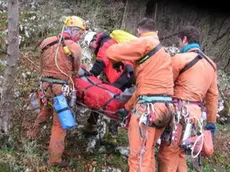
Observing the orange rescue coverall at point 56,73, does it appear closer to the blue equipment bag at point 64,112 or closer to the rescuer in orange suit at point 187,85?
the blue equipment bag at point 64,112

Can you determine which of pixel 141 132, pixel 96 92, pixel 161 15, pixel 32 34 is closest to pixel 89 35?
pixel 96 92

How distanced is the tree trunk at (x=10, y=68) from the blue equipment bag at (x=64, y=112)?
0.67 meters

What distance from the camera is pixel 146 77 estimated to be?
480cm

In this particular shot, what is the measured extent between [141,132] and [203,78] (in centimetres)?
113

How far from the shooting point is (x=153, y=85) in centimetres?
481

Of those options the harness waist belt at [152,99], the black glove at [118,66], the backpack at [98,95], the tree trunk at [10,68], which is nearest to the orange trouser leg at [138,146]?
the harness waist belt at [152,99]

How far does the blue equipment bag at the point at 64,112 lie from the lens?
199 inches

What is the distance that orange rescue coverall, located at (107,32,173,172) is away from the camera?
473 cm

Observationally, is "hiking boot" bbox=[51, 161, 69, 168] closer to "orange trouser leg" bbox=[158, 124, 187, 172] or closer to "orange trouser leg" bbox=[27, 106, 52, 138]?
"orange trouser leg" bbox=[27, 106, 52, 138]

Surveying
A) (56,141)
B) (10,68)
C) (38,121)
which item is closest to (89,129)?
(38,121)

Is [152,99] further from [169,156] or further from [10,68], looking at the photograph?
[10,68]

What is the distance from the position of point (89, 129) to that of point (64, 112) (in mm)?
1227

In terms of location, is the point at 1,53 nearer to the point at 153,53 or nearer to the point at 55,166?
the point at 55,166

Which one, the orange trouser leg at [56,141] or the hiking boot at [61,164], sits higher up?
the orange trouser leg at [56,141]
